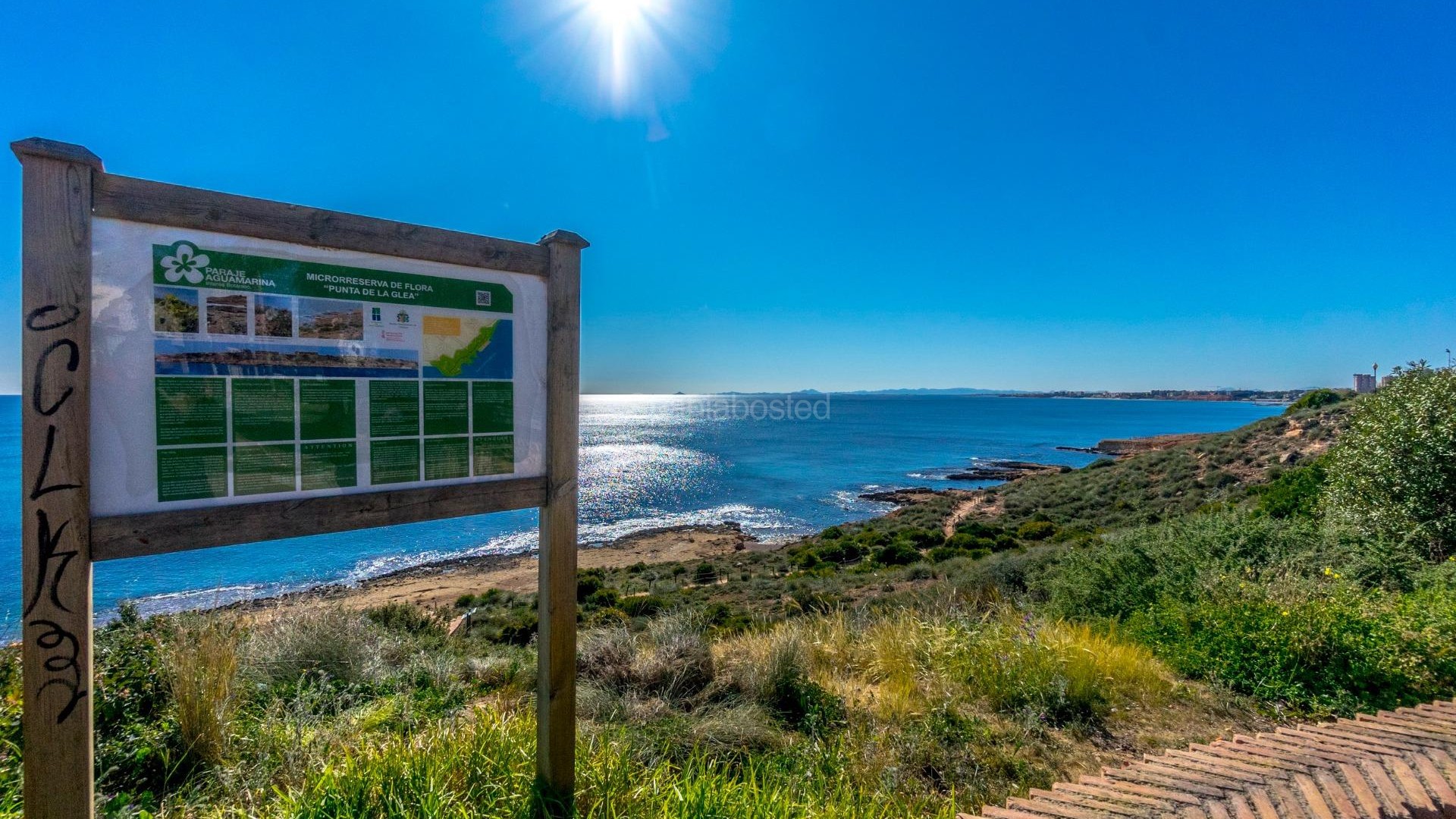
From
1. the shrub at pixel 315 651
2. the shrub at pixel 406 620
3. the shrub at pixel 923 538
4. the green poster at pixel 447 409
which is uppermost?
the green poster at pixel 447 409

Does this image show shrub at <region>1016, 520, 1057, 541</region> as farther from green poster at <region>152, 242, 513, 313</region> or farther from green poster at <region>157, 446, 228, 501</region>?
green poster at <region>157, 446, 228, 501</region>

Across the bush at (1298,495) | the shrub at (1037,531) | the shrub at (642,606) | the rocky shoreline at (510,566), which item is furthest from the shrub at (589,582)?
the shrub at (1037,531)

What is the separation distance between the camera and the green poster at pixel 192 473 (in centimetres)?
206

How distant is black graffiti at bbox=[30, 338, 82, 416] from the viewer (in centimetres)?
182

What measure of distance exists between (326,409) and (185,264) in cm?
67

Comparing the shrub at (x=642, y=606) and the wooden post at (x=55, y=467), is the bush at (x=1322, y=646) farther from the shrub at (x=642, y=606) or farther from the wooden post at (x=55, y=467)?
the shrub at (x=642, y=606)

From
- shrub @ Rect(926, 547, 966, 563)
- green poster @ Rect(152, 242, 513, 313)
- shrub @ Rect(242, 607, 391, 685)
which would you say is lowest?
shrub @ Rect(926, 547, 966, 563)

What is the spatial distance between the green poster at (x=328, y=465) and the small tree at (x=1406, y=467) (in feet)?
35.9

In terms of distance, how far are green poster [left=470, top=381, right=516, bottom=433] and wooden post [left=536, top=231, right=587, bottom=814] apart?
0.18m

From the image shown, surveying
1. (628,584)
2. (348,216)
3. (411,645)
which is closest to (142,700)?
(411,645)

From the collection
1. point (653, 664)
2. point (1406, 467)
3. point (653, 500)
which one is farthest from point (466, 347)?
point (653, 500)

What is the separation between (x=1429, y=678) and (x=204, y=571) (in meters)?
26.9

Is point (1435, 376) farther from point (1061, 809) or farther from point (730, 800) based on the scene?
point (730, 800)

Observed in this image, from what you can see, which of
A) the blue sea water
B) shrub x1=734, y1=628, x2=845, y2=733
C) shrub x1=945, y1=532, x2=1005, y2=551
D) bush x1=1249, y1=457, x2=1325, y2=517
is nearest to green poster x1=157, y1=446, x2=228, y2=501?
shrub x1=734, y1=628, x2=845, y2=733
